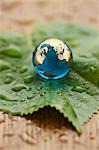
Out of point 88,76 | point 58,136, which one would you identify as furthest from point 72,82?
point 58,136

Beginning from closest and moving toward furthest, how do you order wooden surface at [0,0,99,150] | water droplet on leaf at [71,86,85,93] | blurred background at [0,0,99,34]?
wooden surface at [0,0,99,150] → water droplet on leaf at [71,86,85,93] → blurred background at [0,0,99,34]

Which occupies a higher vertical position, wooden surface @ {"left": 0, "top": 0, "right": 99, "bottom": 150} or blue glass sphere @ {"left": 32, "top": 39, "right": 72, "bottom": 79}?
blue glass sphere @ {"left": 32, "top": 39, "right": 72, "bottom": 79}

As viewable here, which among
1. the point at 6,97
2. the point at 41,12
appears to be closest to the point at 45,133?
the point at 6,97

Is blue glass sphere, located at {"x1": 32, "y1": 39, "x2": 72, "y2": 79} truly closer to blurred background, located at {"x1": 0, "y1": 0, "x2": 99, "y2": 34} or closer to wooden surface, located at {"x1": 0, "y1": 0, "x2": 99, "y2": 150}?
wooden surface, located at {"x1": 0, "y1": 0, "x2": 99, "y2": 150}

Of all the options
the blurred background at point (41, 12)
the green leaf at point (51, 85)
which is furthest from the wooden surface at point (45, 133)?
the blurred background at point (41, 12)

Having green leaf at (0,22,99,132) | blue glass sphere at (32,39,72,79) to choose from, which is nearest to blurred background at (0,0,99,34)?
green leaf at (0,22,99,132)

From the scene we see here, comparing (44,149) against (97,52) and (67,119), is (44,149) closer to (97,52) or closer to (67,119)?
(67,119)
